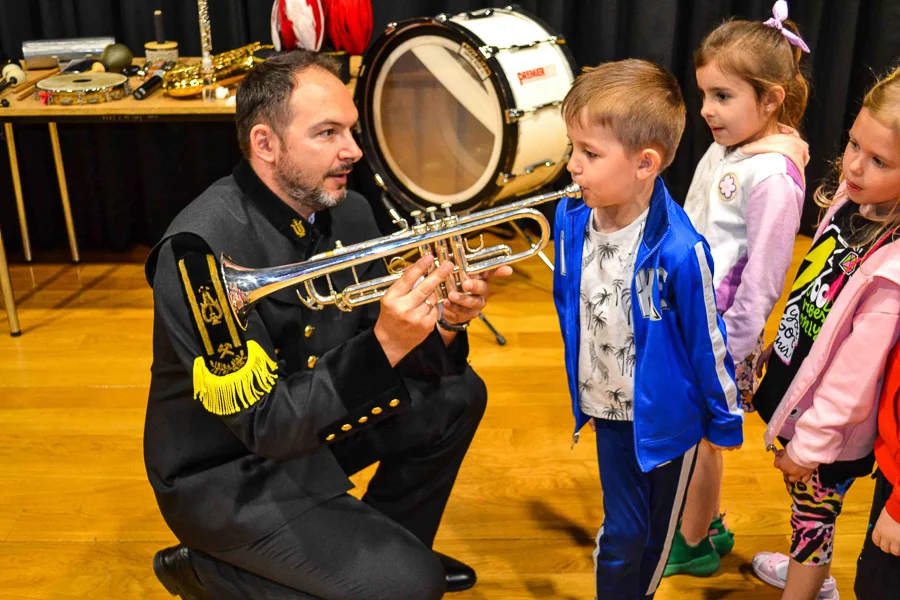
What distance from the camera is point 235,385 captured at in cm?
166

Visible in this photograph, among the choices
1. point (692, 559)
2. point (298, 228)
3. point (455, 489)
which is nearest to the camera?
point (298, 228)

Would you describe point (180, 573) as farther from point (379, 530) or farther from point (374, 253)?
point (374, 253)

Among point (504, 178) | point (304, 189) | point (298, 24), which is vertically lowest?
point (504, 178)

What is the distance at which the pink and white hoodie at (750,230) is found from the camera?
78.7 inches

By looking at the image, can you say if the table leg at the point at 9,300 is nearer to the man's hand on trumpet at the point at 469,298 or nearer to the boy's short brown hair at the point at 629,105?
the man's hand on trumpet at the point at 469,298

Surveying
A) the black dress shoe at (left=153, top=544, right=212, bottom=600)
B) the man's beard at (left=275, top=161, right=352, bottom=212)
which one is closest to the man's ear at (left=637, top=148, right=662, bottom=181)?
the man's beard at (left=275, top=161, right=352, bottom=212)

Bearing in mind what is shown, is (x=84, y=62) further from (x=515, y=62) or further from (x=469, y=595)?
(x=469, y=595)

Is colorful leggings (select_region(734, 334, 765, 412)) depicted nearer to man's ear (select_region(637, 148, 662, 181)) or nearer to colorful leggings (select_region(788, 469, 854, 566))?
colorful leggings (select_region(788, 469, 854, 566))

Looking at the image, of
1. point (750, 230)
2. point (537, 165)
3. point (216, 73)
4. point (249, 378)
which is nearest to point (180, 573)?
point (249, 378)

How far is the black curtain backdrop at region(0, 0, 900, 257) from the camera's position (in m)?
3.77

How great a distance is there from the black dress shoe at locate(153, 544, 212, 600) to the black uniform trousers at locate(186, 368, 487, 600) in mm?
25

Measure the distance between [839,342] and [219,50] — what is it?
293 centimetres

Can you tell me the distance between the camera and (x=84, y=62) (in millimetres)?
3469

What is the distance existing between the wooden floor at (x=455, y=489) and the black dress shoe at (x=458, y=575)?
2 cm
